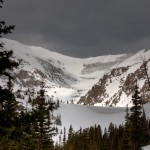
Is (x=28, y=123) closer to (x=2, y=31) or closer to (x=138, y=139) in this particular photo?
(x=2, y=31)

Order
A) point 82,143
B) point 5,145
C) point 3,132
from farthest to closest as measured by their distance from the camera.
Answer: point 82,143 → point 3,132 → point 5,145

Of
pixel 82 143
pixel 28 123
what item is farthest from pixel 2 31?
pixel 82 143

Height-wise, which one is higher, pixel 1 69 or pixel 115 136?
pixel 1 69

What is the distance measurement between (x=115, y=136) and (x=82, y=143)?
11398mm

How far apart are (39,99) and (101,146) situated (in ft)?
327

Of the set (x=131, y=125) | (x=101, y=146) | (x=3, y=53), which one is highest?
(x=3, y=53)

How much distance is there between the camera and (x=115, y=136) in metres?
124

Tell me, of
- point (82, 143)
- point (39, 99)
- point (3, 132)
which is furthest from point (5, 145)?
point (82, 143)

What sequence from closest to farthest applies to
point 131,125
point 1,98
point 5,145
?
point 5,145 < point 1,98 < point 131,125

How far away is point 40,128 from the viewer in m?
27.3

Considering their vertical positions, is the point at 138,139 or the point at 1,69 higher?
the point at 1,69

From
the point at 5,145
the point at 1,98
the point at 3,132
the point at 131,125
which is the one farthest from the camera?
the point at 131,125

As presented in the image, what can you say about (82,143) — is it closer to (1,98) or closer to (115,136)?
(115,136)

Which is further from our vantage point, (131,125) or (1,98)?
(131,125)
